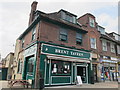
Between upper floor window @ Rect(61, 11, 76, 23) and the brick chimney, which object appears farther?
the brick chimney

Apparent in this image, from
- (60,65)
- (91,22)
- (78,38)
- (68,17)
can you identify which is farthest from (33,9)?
(91,22)

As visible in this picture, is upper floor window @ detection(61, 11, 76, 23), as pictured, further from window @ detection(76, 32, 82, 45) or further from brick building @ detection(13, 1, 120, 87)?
window @ detection(76, 32, 82, 45)

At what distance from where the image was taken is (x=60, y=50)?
12102 mm

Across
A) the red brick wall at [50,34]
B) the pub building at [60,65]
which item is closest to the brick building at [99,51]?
the pub building at [60,65]

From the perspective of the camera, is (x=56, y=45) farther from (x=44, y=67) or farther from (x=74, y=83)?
(x=74, y=83)

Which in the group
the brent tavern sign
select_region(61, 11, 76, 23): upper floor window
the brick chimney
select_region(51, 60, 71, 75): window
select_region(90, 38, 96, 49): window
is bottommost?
select_region(51, 60, 71, 75): window

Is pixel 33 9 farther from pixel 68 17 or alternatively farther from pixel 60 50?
pixel 60 50

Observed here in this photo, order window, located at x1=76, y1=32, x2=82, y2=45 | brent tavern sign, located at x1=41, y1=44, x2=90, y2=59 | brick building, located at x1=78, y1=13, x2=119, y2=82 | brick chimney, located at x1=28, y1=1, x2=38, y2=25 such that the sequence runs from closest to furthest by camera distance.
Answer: brent tavern sign, located at x1=41, y1=44, x2=90, y2=59 → window, located at x1=76, y1=32, x2=82, y2=45 → brick chimney, located at x1=28, y1=1, x2=38, y2=25 → brick building, located at x1=78, y1=13, x2=119, y2=82

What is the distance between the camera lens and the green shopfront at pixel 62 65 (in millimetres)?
10812

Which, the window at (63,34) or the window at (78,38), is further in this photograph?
the window at (78,38)

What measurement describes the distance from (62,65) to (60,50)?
5.68 ft

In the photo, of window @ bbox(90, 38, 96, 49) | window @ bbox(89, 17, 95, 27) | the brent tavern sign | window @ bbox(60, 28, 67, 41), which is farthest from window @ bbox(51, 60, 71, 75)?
window @ bbox(89, 17, 95, 27)

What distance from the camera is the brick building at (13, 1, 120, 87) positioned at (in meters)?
10.9

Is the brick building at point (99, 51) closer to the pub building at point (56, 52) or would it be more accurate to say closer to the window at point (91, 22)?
the window at point (91, 22)
